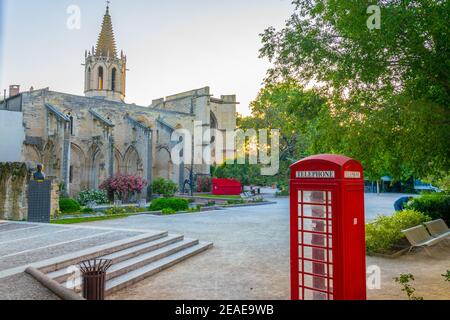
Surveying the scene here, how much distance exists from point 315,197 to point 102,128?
26831 mm

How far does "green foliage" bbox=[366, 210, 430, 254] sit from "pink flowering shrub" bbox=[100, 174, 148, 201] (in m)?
17.7

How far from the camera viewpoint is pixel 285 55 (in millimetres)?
9633

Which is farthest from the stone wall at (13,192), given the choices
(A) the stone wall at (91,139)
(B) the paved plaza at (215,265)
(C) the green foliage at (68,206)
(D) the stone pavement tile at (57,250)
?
(D) the stone pavement tile at (57,250)

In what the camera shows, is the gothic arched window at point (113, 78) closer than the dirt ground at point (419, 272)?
No

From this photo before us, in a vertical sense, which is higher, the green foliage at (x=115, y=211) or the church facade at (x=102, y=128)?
the church facade at (x=102, y=128)

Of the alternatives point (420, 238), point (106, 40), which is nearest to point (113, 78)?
point (106, 40)

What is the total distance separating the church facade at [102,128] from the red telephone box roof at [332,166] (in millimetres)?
18427

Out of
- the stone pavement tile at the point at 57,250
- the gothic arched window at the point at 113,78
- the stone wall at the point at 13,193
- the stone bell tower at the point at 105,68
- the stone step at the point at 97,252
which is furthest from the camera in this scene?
the gothic arched window at the point at 113,78

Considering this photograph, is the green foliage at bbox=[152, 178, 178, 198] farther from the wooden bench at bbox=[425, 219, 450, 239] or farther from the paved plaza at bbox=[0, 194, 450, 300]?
the wooden bench at bbox=[425, 219, 450, 239]

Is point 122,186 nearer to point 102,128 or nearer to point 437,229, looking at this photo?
point 102,128

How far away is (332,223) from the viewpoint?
14.7ft

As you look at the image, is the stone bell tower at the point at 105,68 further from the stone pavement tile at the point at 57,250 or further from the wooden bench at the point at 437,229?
the wooden bench at the point at 437,229

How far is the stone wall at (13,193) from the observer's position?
15.0m

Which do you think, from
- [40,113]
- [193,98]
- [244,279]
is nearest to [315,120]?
[244,279]
